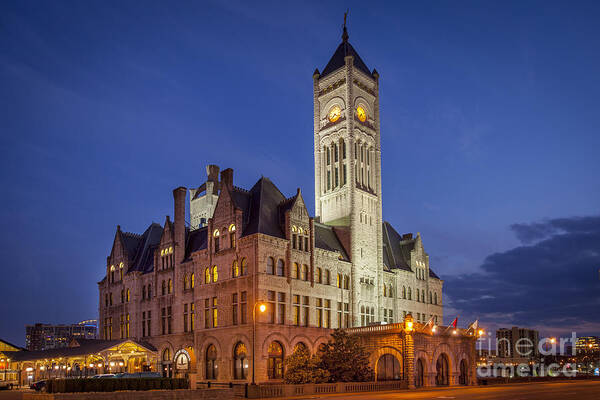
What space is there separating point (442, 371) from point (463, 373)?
2.96m

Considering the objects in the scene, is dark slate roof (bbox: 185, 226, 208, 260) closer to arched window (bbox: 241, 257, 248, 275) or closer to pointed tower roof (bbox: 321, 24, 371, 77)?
arched window (bbox: 241, 257, 248, 275)

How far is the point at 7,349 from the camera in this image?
8719 centimetres

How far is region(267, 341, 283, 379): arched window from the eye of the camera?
55.5 m

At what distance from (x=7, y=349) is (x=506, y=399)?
7585 centimetres

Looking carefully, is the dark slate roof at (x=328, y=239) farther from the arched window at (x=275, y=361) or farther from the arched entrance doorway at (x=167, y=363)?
the arched entrance doorway at (x=167, y=363)

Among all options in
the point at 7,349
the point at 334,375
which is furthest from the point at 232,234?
the point at 7,349

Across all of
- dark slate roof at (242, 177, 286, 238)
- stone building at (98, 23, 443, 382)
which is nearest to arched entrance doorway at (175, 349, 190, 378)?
stone building at (98, 23, 443, 382)

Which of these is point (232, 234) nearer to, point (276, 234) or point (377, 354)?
point (276, 234)

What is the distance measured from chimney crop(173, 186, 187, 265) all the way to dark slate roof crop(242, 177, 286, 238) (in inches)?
430

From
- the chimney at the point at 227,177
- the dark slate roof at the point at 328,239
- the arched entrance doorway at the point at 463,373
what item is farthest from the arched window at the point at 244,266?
the arched entrance doorway at the point at 463,373

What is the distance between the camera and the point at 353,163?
235 feet

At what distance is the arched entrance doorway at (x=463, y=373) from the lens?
6479 centimetres

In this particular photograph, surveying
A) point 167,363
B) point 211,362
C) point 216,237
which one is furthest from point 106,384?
point 167,363

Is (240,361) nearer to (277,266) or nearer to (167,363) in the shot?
(277,266)
